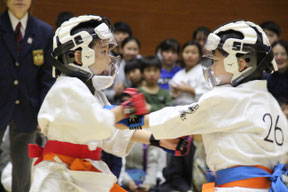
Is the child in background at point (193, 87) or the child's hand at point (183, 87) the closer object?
the child in background at point (193, 87)

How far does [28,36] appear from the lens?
4730 millimetres

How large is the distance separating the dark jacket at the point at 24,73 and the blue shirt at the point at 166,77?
2.32 m

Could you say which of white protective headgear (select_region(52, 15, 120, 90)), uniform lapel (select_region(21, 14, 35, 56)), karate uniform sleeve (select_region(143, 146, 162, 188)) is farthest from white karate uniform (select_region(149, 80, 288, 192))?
karate uniform sleeve (select_region(143, 146, 162, 188))

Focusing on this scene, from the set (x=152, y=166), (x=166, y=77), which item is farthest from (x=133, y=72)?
(x=152, y=166)

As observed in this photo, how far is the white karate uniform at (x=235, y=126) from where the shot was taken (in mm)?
3188

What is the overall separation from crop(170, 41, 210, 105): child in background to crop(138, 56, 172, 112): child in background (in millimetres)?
185

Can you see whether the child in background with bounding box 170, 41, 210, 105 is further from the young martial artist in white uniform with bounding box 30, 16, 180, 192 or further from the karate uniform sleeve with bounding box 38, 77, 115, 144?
the karate uniform sleeve with bounding box 38, 77, 115, 144

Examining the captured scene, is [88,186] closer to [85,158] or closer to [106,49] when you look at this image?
[85,158]

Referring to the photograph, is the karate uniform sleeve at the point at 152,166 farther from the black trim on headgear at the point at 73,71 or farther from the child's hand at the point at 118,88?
the black trim on headgear at the point at 73,71

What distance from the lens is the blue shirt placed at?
22.1 feet

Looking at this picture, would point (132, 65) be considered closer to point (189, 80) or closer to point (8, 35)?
point (189, 80)

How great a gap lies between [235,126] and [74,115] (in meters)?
1.13

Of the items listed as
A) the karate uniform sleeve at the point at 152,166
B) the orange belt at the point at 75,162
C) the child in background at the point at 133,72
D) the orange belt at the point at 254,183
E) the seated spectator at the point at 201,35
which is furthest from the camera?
the seated spectator at the point at 201,35

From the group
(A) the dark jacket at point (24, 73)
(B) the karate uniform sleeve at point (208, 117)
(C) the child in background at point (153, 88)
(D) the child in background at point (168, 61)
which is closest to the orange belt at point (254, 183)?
(B) the karate uniform sleeve at point (208, 117)
